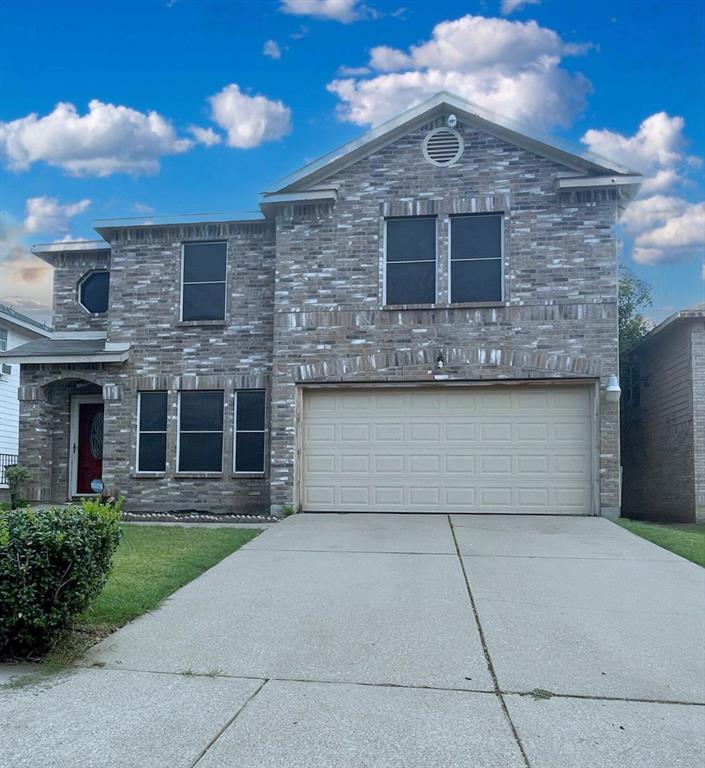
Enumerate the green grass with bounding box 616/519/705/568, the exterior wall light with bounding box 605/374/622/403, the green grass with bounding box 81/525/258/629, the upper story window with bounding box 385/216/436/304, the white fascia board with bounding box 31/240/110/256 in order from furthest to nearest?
the white fascia board with bounding box 31/240/110/256
the upper story window with bounding box 385/216/436/304
the exterior wall light with bounding box 605/374/622/403
the green grass with bounding box 616/519/705/568
the green grass with bounding box 81/525/258/629

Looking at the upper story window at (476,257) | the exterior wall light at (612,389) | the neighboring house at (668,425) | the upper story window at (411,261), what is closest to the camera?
Answer: the exterior wall light at (612,389)

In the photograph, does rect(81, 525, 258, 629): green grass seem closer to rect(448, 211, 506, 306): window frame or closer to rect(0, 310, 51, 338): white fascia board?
rect(448, 211, 506, 306): window frame

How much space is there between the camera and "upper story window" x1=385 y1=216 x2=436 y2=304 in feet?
40.8

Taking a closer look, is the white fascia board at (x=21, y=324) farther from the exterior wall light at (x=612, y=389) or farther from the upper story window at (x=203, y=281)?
the exterior wall light at (x=612, y=389)

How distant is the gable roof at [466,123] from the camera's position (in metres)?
12.0

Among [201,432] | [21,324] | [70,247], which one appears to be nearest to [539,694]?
[201,432]

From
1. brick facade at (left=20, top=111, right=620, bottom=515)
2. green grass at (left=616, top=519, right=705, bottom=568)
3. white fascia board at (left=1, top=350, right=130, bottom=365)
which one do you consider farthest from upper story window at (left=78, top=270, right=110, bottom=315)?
green grass at (left=616, top=519, right=705, bottom=568)

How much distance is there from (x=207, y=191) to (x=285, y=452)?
764 centimetres

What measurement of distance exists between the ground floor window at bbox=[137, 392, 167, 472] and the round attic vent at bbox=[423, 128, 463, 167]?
6757 mm

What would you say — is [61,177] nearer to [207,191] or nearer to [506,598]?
[207,191]

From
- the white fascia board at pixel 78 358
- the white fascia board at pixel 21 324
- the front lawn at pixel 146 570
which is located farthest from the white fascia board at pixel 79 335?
the front lawn at pixel 146 570

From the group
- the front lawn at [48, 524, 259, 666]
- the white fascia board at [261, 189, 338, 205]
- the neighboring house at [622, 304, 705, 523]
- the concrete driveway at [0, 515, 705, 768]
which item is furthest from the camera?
the neighboring house at [622, 304, 705, 523]

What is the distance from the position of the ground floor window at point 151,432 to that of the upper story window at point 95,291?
8.61ft

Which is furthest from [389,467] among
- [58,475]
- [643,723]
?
[643,723]
